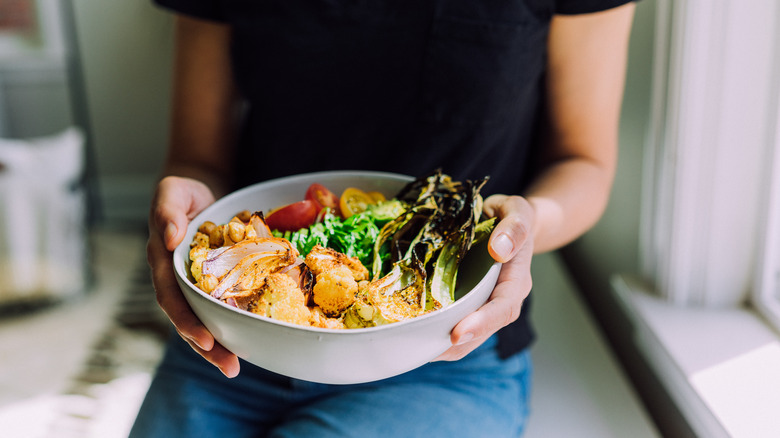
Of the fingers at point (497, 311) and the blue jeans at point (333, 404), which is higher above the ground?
the fingers at point (497, 311)

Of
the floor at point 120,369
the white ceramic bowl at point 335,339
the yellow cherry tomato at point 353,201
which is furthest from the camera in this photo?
the floor at point 120,369

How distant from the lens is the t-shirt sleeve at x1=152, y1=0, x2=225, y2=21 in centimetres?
88

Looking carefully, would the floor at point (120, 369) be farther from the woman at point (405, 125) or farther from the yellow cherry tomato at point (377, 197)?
the yellow cherry tomato at point (377, 197)

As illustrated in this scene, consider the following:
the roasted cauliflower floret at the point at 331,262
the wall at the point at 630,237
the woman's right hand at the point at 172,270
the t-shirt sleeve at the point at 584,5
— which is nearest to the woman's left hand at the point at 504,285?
the roasted cauliflower floret at the point at 331,262

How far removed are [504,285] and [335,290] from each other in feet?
0.50

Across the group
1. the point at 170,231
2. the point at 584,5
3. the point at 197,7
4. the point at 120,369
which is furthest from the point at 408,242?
the point at 120,369

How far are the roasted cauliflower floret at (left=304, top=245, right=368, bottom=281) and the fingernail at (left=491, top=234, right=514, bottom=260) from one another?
0.40 ft

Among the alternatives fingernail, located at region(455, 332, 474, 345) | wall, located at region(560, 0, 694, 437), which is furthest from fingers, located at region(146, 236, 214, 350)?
wall, located at region(560, 0, 694, 437)

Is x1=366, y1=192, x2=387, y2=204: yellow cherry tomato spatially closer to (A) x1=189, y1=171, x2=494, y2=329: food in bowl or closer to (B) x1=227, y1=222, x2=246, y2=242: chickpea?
(A) x1=189, y1=171, x2=494, y2=329: food in bowl

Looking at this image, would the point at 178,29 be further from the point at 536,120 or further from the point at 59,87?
the point at 59,87

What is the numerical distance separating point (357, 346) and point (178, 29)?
0.71 meters

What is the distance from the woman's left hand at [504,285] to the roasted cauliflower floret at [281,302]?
13 centimetres

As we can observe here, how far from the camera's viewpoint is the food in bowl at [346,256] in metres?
0.51

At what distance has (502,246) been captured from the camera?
53 centimetres
